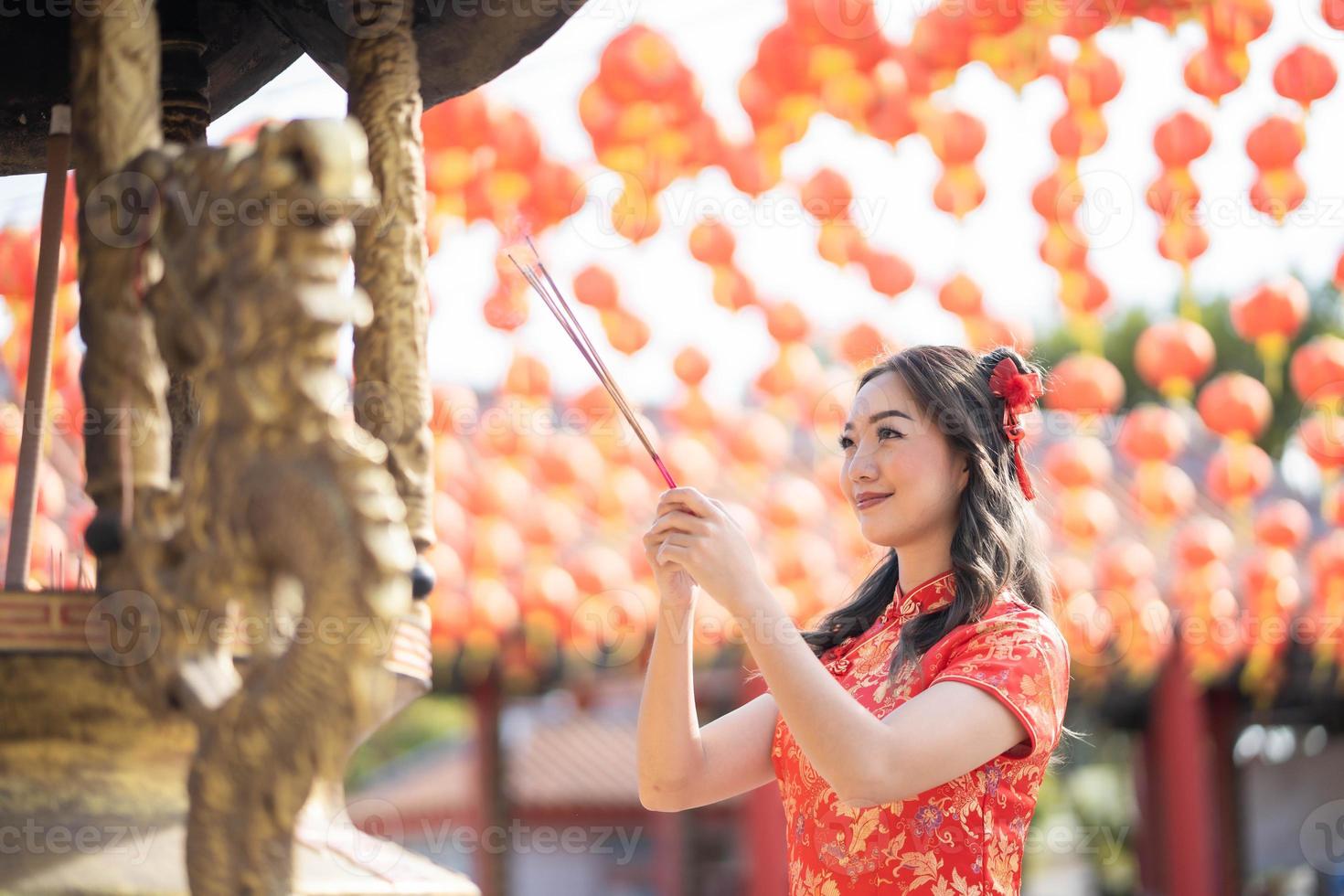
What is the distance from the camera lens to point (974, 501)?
1919mm

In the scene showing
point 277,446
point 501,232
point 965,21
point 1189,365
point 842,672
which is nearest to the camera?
point 277,446

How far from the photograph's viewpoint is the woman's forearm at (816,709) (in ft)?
5.27

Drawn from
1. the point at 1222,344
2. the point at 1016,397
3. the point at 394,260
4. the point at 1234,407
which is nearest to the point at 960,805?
the point at 1016,397

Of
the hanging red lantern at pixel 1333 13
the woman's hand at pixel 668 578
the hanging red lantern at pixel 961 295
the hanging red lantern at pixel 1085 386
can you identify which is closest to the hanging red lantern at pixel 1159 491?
the hanging red lantern at pixel 1085 386

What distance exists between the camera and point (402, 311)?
1694 mm

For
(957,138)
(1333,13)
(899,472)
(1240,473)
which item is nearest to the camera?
(899,472)

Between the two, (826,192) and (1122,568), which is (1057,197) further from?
(1122,568)

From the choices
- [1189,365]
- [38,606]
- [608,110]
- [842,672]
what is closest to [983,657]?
[842,672]

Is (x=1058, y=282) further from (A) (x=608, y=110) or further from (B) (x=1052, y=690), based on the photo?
(B) (x=1052, y=690)

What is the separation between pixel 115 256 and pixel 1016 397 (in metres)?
1.13

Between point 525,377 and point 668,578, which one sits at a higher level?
point 525,377

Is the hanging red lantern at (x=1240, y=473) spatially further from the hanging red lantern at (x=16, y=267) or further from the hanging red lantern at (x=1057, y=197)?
the hanging red lantern at (x=16, y=267)

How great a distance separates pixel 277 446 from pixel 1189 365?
4.82m

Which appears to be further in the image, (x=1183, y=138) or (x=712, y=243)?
(x=712, y=243)
